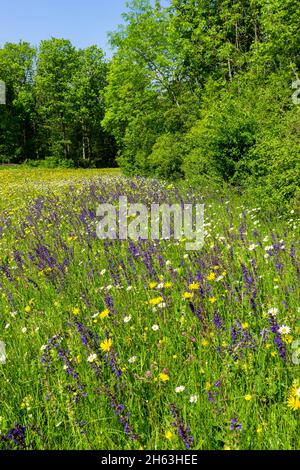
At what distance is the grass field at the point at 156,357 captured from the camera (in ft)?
6.88

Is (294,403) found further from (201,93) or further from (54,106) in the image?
(54,106)

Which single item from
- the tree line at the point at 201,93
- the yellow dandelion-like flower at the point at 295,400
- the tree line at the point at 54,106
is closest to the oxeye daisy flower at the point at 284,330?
the yellow dandelion-like flower at the point at 295,400

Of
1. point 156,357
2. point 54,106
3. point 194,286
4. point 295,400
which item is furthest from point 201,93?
point 54,106

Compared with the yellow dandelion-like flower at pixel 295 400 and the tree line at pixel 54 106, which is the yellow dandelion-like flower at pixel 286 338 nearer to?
the yellow dandelion-like flower at pixel 295 400

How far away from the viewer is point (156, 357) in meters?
2.83

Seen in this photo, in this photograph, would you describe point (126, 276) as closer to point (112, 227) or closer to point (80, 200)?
point (112, 227)

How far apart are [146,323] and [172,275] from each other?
2.47 ft

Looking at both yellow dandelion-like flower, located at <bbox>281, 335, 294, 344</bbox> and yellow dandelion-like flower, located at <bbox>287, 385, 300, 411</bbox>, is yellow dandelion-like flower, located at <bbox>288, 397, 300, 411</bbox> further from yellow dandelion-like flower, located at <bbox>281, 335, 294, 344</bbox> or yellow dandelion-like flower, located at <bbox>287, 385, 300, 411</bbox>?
yellow dandelion-like flower, located at <bbox>281, 335, 294, 344</bbox>

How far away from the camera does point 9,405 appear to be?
103 inches

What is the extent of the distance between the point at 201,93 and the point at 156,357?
20730 mm

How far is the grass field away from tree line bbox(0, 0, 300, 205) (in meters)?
3.04

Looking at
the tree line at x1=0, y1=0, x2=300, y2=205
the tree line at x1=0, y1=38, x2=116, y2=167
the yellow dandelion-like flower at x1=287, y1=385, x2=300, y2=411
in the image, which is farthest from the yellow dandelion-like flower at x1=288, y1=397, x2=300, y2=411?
the tree line at x1=0, y1=38, x2=116, y2=167

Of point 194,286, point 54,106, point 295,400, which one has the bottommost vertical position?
point 295,400
